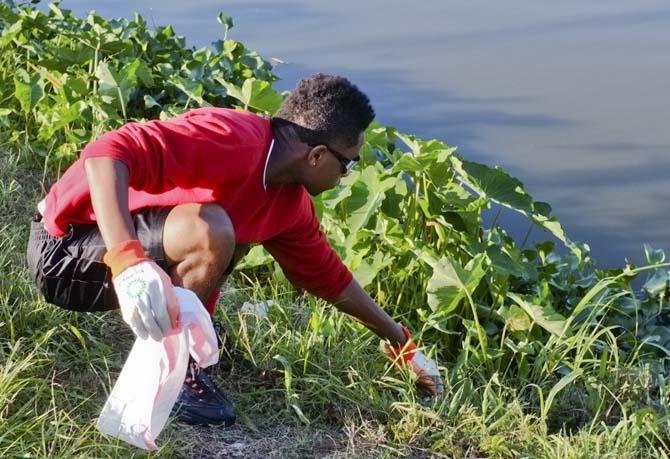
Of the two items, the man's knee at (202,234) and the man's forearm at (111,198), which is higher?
the man's forearm at (111,198)

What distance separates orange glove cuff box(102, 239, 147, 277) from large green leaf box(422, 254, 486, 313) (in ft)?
3.93

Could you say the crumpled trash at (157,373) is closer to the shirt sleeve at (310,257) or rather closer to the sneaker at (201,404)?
the sneaker at (201,404)

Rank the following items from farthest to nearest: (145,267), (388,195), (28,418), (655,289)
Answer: (655,289) → (388,195) → (28,418) → (145,267)

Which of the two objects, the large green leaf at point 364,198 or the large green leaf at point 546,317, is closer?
the large green leaf at point 546,317

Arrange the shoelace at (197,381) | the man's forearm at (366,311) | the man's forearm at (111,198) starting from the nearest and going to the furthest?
1. the man's forearm at (111,198)
2. the shoelace at (197,381)
3. the man's forearm at (366,311)

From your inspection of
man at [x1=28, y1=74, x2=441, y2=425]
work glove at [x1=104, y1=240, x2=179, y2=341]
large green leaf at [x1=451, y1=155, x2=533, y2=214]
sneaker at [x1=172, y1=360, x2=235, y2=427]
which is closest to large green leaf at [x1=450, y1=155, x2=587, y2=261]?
large green leaf at [x1=451, y1=155, x2=533, y2=214]

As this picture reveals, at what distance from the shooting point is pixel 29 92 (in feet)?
15.3

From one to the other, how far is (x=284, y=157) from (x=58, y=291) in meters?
0.75

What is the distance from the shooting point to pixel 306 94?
286 centimetres

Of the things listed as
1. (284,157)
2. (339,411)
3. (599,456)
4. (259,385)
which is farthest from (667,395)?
(284,157)

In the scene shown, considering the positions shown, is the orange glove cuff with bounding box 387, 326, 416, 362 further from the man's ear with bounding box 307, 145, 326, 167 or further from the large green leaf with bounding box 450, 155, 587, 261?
the man's ear with bounding box 307, 145, 326, 167

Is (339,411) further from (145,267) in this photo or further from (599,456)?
(145,267)

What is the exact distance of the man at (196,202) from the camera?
8.30 ft

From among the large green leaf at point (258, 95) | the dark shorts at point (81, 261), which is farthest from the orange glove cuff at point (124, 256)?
the large green leaf at point (258, 95)
